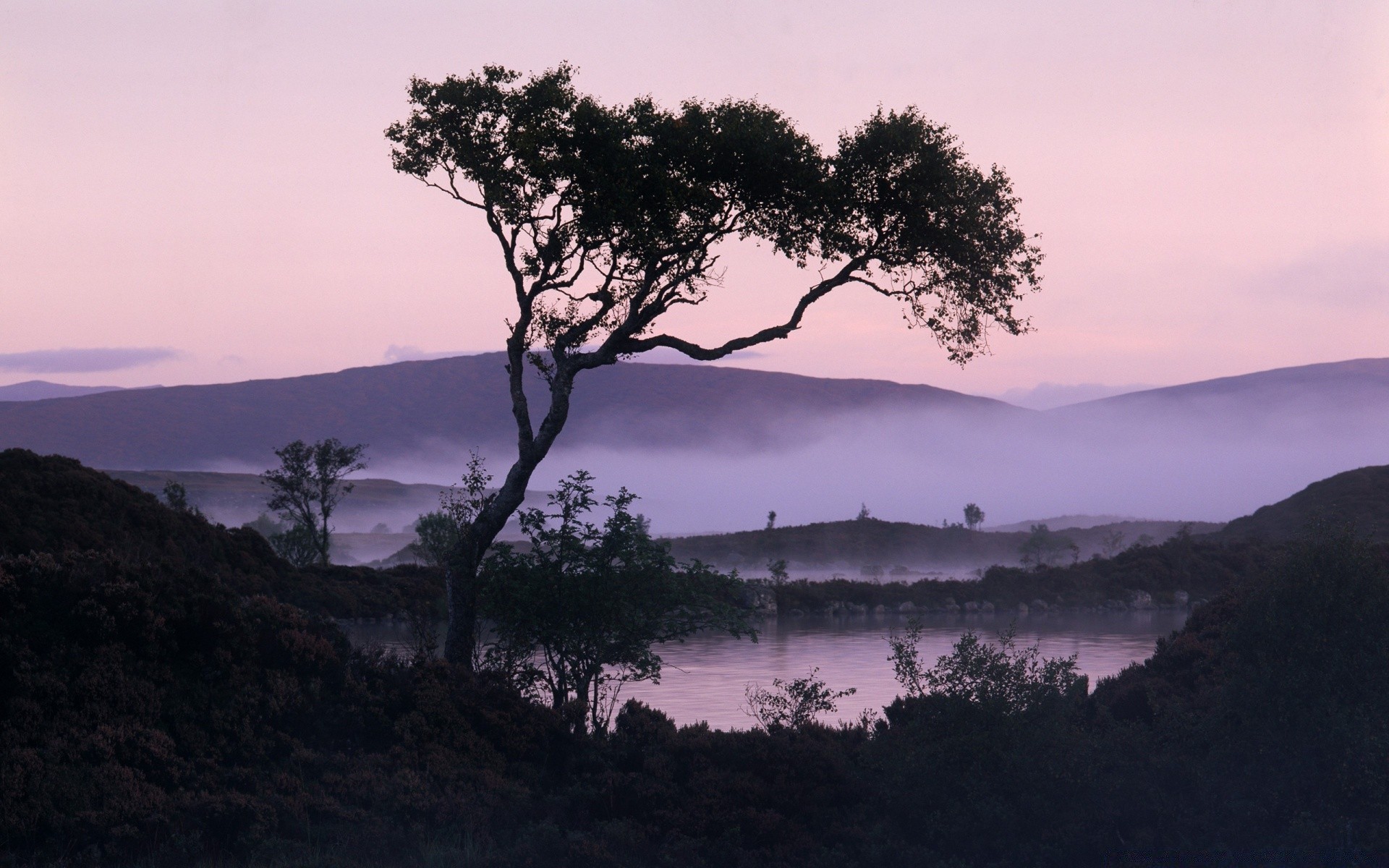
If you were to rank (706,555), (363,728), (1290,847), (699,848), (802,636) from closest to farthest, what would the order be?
(1290,847) < (699,848) < (363,728) < (802,636) < (706,555)

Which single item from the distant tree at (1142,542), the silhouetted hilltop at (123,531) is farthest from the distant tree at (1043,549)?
the silhouetted hilltop at (123,531)

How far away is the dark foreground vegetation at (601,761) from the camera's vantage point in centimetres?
1305

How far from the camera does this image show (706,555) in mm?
106000

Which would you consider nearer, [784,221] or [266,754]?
[266,754]

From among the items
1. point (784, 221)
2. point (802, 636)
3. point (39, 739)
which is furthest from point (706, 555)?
point (39, 739)

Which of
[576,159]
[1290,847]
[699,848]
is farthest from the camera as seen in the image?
[576,159]

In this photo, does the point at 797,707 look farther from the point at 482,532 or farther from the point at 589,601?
the point at 482,532

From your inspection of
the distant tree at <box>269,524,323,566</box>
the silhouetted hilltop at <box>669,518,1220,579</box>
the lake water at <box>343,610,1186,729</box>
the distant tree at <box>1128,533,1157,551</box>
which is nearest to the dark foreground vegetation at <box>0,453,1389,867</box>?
the lake water at <box>343,610,1186,729</box>

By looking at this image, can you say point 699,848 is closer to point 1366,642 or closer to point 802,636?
point 1366,642

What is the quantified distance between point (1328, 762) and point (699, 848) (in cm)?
780

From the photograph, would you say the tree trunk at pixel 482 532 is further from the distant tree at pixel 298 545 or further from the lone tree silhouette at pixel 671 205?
the distant tree at pixel 298 545

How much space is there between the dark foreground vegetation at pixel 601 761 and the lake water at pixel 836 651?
3.92 meters

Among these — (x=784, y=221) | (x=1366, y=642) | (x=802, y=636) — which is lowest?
(x=802, y=636)

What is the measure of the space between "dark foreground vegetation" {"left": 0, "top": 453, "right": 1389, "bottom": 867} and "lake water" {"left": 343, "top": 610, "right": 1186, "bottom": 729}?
12.9 feet
